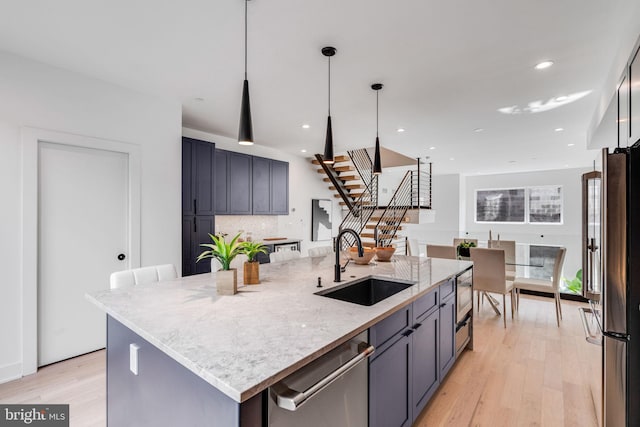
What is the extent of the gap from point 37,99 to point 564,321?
21.0ft

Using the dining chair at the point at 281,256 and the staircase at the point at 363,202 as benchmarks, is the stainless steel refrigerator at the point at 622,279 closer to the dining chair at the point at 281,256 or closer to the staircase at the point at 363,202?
the dining chair at the point at 281,256

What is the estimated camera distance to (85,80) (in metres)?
3.00

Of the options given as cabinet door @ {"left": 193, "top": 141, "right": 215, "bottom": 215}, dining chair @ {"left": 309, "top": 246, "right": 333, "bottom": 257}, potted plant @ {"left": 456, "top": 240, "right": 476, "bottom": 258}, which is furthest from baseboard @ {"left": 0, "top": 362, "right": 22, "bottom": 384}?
potted plant @ {"left": 456, "top": 240, "right": 476, "bottom": 258}

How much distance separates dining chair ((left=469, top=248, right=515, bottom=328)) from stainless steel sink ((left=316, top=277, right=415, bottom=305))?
2387mm

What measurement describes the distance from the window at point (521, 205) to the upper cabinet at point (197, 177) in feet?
29.4

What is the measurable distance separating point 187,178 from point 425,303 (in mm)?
3306

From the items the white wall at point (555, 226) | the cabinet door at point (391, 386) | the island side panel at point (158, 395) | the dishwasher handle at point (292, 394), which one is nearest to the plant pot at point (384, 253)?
the cabinet door at point (391, 386)

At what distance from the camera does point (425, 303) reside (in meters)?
2.09

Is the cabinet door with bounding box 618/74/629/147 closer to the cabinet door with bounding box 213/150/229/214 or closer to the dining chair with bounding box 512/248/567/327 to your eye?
the dining chair with bounding box 512/248/567/327

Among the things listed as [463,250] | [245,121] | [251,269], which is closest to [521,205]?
[463,250]

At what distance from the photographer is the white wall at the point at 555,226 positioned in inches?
321

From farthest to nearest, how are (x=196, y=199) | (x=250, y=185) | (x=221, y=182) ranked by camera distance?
(x=250, y=185) → (x=221, y=182) → (x=196, y=199)

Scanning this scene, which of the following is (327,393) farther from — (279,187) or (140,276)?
(279,187)

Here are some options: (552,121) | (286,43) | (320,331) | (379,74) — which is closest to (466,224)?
(552,121)
